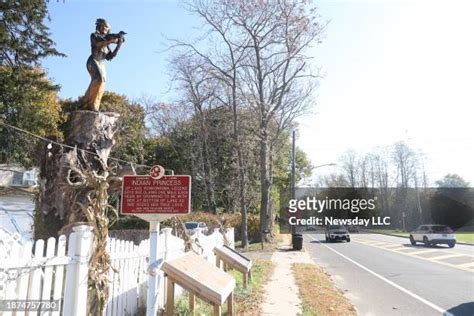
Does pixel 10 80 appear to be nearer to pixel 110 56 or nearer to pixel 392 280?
pixel 110 56

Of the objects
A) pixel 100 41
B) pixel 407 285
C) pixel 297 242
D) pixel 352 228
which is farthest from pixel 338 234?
pixel 352 228

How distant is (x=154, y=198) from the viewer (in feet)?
18.4

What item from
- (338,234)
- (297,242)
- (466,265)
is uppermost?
(338,234)

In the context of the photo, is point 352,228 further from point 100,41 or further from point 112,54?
point 100,41

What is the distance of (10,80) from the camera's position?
1582 cm

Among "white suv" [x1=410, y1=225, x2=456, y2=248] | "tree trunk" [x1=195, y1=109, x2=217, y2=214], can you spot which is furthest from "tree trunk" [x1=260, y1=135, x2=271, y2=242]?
"white suv" [x1=410, y1=225, x2=456, y2=248]

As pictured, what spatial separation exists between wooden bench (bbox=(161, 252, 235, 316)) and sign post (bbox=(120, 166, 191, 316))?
24 centimetres

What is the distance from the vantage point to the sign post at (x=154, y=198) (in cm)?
553

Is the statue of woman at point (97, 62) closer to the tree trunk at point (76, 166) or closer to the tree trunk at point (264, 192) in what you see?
the tree trunk at point (76, 166)

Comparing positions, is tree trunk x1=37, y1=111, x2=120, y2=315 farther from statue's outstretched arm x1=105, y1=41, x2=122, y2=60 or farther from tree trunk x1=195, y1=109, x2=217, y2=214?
tree trunk x1=195, y1=109, x2=217, y2=214

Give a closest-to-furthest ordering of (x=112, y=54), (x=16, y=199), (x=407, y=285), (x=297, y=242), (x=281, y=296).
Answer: (x=112, y=54) → (x=281, y=296) → (x=407, y=285) → (x=16, y=199) → (x=297, y=242)

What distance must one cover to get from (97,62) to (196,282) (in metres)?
4.44

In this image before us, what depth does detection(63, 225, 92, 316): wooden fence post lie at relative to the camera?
14.4ft

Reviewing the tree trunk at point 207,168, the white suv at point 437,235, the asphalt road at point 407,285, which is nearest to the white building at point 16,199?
the asphalt road at point 407,285
